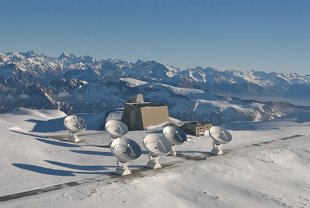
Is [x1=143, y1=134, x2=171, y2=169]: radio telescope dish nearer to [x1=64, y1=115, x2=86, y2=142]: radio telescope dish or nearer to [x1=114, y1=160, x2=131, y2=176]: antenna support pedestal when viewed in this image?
[x1=114, y1=160, x2=131, y2=176]: antenna support pedestal

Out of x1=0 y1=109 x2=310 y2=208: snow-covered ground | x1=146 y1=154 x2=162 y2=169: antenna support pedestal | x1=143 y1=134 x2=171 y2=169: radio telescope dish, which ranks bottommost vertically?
x1=0 y1=109 x2=310 y2=208: snow-covered ground

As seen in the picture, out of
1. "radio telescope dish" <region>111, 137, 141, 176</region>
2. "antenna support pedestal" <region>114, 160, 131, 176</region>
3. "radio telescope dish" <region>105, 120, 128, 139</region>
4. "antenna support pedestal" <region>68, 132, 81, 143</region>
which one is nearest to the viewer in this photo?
"radio telescope dish" <region>111, 137, 141, 176</region>

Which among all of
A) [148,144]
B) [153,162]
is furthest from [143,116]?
[153,162]

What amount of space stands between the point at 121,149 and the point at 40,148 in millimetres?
19755

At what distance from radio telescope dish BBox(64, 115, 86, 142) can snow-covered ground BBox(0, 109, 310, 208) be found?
3.44 meters

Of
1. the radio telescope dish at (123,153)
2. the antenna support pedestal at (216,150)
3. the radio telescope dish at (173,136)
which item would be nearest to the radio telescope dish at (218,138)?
the antenna support pedestal at (216,150)

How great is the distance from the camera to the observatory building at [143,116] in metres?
131

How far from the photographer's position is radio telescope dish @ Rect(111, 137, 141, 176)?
71.7 metres

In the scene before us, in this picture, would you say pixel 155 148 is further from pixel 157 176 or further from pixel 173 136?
pixel 173 136

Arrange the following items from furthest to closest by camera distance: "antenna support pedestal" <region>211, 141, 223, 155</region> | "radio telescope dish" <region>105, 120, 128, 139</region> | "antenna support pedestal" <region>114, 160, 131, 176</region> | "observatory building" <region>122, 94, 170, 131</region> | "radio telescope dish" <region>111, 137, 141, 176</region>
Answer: "observatory building" <region>122, 94, 170, 131</region> → "radio telescope dish" <region>105, 120, 128, 139</region> → "antenna support pedestal" <region>211, 141, 223, 155</region> → "antenna support pedestal" <region>114, 160, 131, 176</region> → "radio telescope dish" <region>111, 137, 141, 176</region>

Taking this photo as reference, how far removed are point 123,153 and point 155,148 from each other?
7298 millimetres

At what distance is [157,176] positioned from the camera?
71.4 metres

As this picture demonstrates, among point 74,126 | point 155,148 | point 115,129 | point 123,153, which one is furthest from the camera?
point 74,126

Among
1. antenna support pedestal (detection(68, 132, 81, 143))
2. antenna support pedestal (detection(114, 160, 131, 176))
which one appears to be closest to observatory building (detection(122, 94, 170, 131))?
antenna support pedestal (detection(68, 132, 81, 143))
